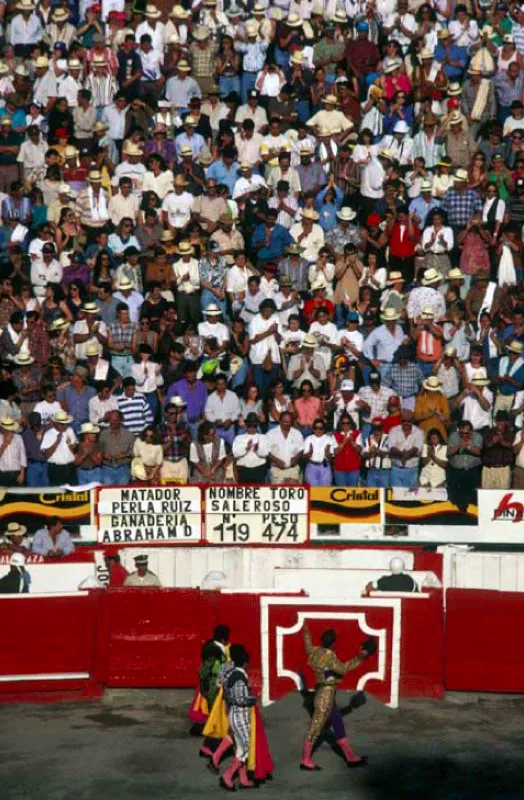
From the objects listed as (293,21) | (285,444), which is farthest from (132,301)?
(293,21)

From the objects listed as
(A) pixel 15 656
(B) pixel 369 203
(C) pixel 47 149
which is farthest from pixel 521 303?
(A) pixel 15 656

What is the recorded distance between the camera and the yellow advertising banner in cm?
2794

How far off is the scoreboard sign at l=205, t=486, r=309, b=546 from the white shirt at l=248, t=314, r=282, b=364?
293cm

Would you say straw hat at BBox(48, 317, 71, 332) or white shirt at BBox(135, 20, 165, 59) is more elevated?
white shirt at BBox(135, 20, 165, 59)

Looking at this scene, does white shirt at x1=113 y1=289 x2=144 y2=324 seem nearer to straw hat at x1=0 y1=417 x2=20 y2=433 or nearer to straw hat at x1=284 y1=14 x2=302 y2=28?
straw hat at x1=0 y1=417 x2=20 y2=433

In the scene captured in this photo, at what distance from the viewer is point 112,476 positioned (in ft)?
93.6

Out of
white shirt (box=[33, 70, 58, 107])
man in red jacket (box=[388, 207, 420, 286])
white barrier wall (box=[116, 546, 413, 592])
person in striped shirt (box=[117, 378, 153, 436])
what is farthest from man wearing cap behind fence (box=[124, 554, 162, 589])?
white shirt (box=[33, 70, 58, 107])

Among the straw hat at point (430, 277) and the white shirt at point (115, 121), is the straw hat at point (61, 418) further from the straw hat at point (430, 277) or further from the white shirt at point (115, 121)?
the white shirt at point (115, 121)

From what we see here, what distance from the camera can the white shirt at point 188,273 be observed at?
3078 cm

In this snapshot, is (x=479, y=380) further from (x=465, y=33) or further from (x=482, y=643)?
(x=465, y=33)

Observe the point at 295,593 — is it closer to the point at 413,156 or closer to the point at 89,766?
the point at 89,766

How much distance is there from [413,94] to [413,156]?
1267 millimetres

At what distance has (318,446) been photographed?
93.6 feet

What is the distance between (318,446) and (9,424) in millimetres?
4197
